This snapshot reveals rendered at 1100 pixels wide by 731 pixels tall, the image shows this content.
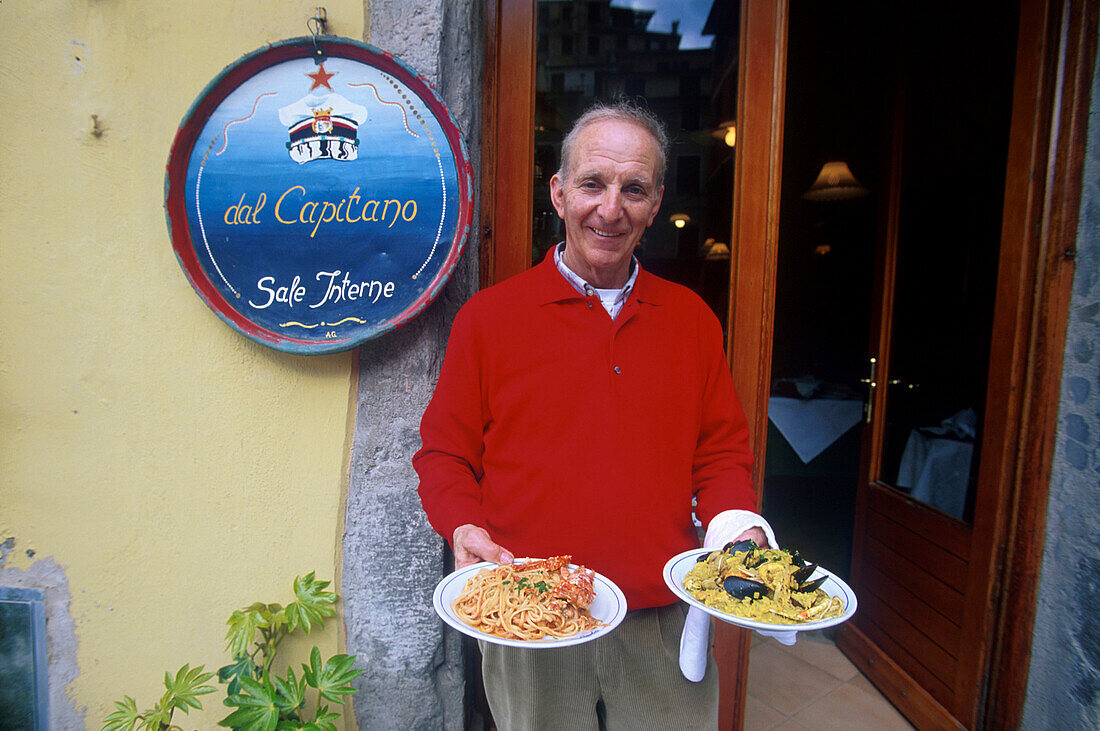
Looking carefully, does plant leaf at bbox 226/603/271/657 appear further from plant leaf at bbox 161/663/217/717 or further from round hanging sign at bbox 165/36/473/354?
round hanging sign at bbox 165/36/473/354

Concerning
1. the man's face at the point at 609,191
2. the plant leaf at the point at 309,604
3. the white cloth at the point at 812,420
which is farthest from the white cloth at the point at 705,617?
the white cloth at the point at 812,420

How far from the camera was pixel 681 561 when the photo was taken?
1.43 m

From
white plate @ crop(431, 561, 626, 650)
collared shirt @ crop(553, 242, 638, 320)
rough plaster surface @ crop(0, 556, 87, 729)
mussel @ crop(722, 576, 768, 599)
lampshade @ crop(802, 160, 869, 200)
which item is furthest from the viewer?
lampshade @ crop(802, 160, 869, 200)

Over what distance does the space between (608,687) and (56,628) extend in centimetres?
206

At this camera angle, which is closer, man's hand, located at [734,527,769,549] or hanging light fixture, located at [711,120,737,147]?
man's hand, located at [734,527,769,549]

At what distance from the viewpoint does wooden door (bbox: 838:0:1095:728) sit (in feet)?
6.93

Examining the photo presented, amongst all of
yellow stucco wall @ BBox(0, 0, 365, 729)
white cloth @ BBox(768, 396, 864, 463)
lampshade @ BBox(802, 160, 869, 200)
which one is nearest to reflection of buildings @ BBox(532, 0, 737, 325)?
yellow stucco wall @ BBox(0, 0, 365, 729)

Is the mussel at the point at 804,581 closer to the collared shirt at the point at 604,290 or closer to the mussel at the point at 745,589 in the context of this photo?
the mussel at the point at 745,589

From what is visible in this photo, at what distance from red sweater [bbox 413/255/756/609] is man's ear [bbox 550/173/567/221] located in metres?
0.17

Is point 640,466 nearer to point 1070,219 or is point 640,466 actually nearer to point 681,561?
point 681,561

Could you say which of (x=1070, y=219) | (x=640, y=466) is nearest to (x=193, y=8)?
(x=640, y=466)

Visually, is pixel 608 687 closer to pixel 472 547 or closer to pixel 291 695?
pixel 472 547

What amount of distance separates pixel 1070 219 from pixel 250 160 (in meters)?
2.83

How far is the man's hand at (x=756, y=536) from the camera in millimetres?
1438
